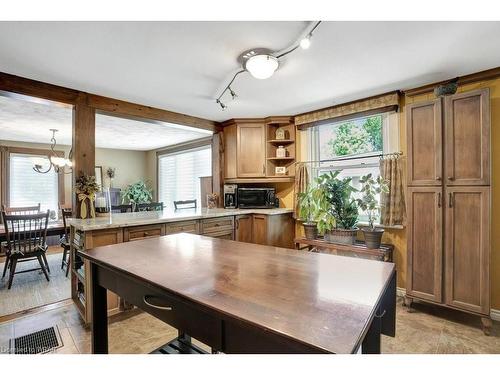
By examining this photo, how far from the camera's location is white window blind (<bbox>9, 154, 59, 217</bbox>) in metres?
5.29

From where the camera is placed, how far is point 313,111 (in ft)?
11.6

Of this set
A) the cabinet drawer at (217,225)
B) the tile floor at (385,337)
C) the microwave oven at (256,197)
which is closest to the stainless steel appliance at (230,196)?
the microwave oven at (256,197)

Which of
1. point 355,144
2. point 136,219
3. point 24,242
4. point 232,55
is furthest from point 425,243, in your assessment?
point 24,242

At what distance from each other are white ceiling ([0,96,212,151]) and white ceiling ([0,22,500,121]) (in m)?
0.80

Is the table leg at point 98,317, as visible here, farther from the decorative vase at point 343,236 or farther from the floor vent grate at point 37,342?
the decorative vase at point 343,236

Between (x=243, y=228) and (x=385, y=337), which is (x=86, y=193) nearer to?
(x=243, y=228)

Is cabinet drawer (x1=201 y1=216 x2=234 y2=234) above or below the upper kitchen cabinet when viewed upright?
below

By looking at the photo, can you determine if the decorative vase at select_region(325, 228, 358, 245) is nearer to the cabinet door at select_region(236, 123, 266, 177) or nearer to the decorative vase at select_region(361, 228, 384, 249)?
the decorative vase at select_region(361, 228, 384, 249)

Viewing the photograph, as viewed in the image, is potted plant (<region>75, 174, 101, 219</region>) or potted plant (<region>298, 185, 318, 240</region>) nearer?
potted plant (<region>75, 174, 101, 219</region>)

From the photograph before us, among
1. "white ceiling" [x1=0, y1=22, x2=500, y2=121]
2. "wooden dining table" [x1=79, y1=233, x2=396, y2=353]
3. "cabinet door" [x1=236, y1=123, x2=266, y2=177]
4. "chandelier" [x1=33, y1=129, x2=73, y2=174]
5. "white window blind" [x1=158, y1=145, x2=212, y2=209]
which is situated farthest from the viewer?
"white window blind" [x1=158, y1=145, x2=212, y2=209]

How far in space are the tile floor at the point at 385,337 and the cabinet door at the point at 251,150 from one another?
7.39 ft

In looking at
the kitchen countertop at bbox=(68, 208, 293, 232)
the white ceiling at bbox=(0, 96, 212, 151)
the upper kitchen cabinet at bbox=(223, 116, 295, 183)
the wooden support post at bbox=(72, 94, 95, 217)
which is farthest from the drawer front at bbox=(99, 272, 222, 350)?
A: the upper kitchen cabinet at bbox=(223, 116, 295, 183)

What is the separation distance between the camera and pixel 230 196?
3.93 meters

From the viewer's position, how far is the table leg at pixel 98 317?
145 centimetres
